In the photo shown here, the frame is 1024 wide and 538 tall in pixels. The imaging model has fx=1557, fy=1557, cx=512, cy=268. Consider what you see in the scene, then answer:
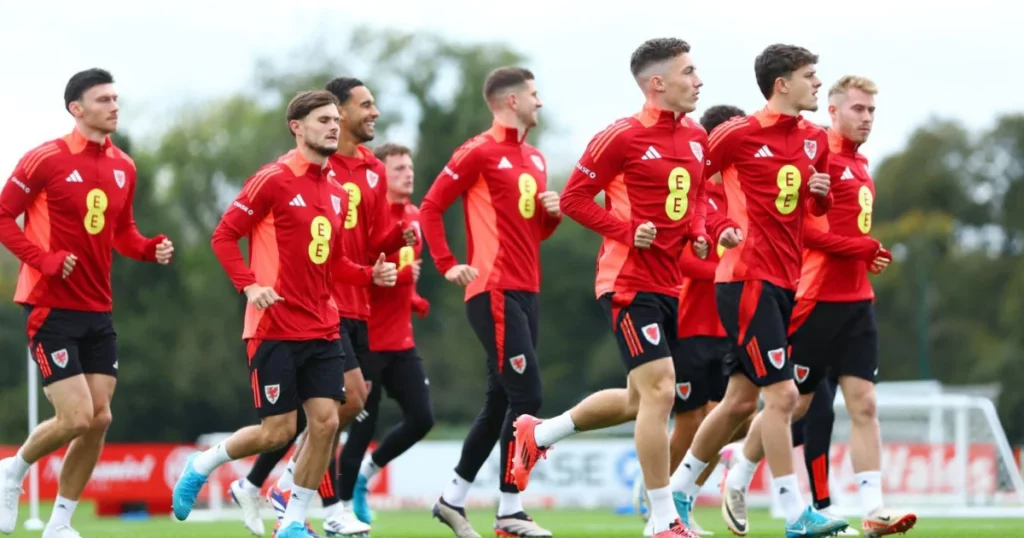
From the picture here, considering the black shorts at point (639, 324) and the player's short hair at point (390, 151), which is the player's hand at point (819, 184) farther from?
the player's short hair at point (390, 151)

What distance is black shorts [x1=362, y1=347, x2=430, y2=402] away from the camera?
12742mm

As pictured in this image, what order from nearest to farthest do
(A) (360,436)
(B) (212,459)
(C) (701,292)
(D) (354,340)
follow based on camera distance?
(B) (212,459), (C) (701,292), (D) (354,340), (A) (360,436)

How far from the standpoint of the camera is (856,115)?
35.6 feet

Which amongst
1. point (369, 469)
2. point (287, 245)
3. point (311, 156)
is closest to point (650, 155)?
point (311, 156)

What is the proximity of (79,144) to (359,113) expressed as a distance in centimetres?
214

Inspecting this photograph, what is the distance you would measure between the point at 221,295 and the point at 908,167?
29.2 metres

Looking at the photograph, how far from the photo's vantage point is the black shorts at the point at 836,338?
33.6 ft

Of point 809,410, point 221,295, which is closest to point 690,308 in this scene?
point 809,410

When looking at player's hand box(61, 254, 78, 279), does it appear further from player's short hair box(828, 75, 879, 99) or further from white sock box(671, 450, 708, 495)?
player's short hair box(828, 75, 879, 99)

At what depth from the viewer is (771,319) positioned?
969 cm

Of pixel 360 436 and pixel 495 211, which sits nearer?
pixel 495 211

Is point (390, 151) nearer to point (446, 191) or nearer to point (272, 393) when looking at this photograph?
point (446, 191)

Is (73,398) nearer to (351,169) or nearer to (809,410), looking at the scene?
(351,169)

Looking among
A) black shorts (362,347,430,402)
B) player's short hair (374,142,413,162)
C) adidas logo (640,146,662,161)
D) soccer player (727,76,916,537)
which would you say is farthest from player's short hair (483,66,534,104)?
adidas logo (640,146,662,161)
